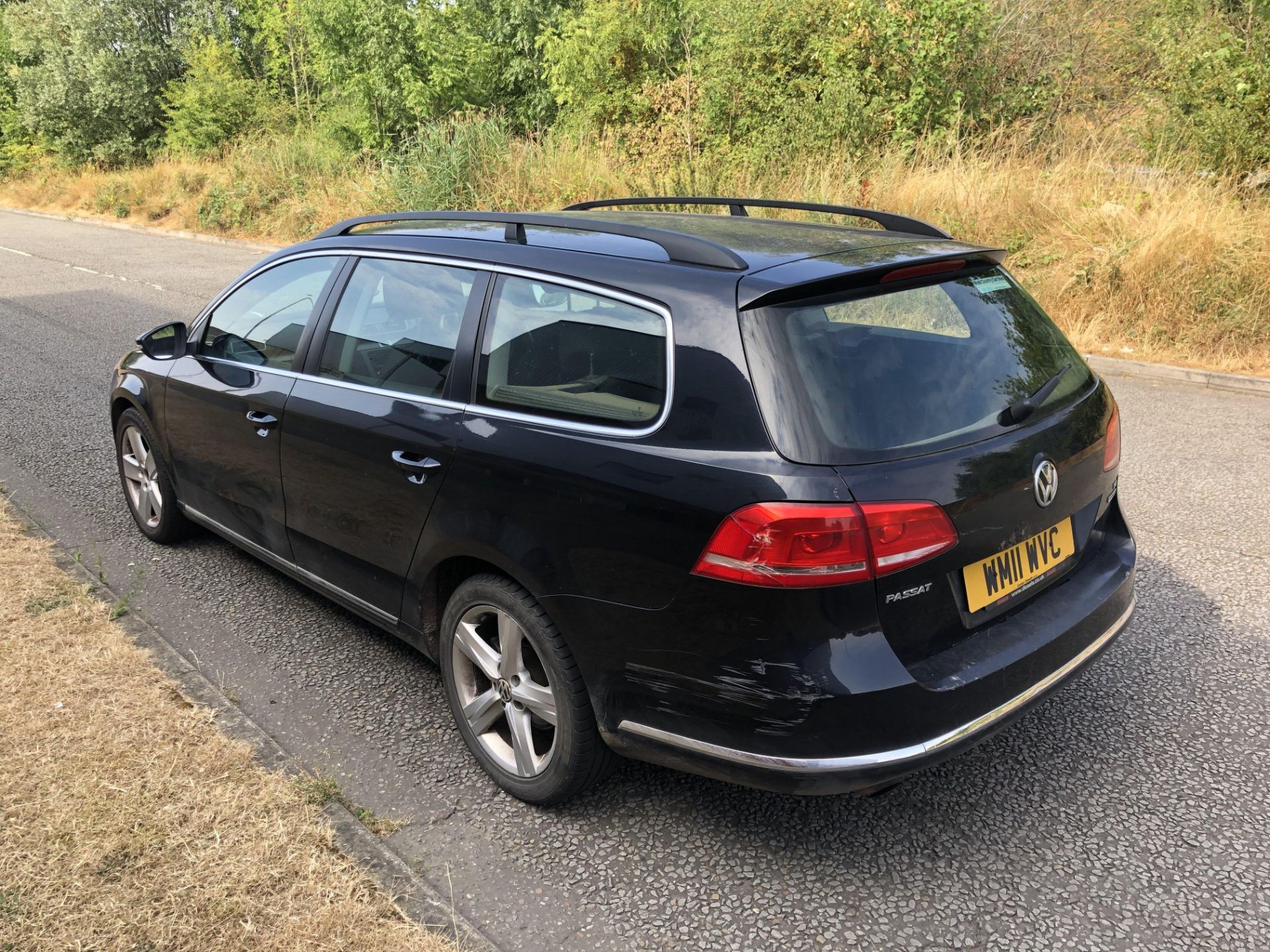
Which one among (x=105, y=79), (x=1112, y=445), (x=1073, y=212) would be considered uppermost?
(x=105, y=79)

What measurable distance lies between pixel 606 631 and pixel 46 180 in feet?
132

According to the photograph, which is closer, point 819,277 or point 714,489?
point 714,489

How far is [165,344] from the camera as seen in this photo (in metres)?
4.66

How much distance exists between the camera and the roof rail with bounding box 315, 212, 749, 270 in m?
2.66

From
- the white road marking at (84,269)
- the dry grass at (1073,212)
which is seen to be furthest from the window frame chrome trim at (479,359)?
the white road marking at (84,269)


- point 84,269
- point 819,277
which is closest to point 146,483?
point 819,277

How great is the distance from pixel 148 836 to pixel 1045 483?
270 centimetres

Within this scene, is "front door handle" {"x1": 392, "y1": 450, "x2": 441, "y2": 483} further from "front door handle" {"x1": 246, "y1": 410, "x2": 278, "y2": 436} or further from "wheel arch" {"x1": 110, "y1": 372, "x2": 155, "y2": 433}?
"wheel arch" {"x1": 110, "y1": 372, "x2": 155, "y2": 433}

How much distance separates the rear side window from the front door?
112 cm

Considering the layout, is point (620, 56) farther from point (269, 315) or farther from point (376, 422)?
point (376, 422)

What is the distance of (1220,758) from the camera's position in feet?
10.3

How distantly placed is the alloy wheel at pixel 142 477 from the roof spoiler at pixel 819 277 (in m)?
3.59

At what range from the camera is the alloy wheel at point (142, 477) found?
16.4 ft

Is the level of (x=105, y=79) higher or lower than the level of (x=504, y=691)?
higher
